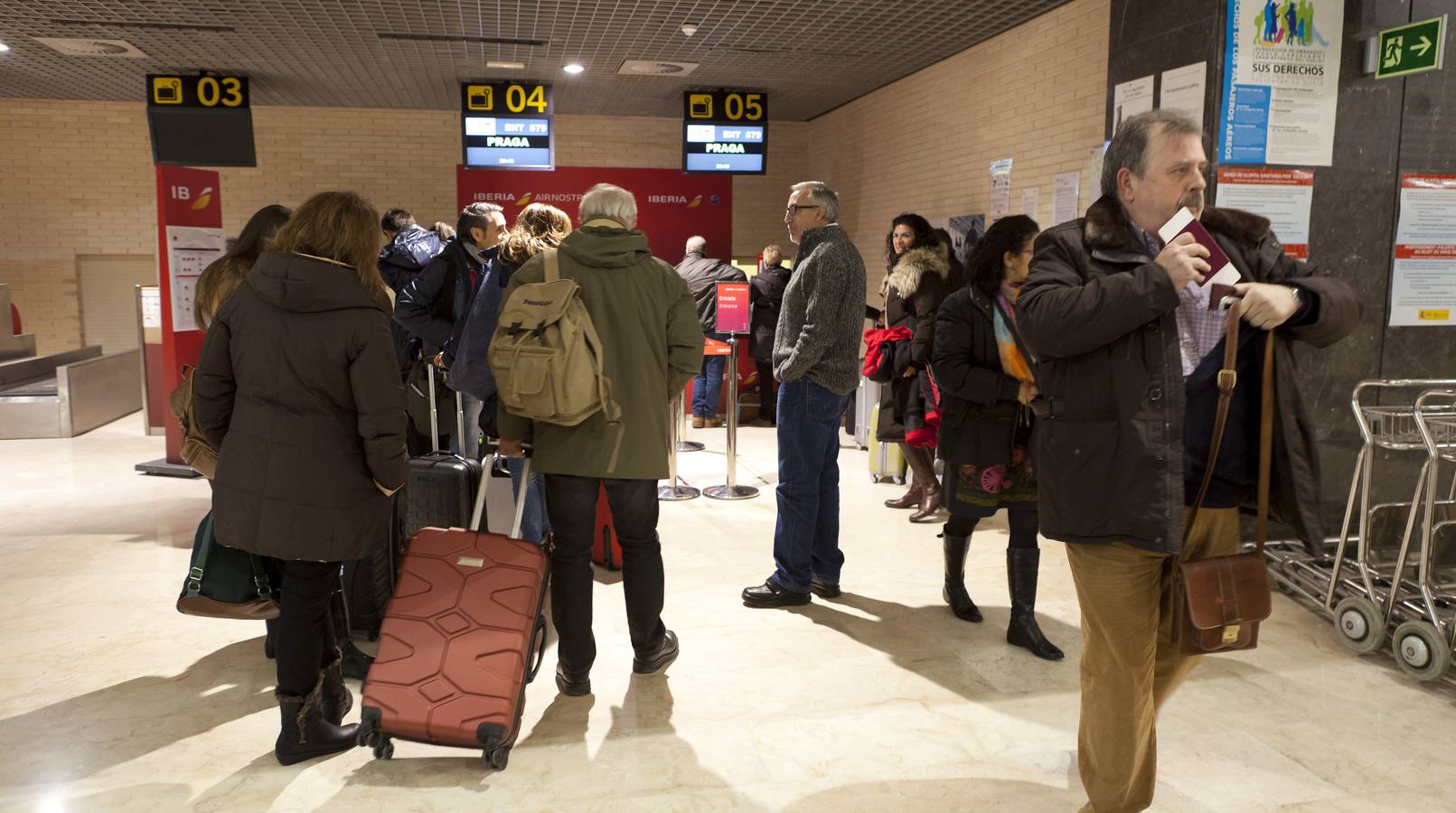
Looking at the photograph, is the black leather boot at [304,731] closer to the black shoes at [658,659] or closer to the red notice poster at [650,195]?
the black shoes at [658,659]

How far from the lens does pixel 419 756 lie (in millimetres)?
2916

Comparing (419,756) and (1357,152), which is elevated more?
(1357,152)

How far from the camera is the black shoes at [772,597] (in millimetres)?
4211

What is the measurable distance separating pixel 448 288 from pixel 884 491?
3321 mm

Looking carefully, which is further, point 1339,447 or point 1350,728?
point 1339,447

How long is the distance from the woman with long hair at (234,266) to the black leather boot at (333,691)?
113 cm

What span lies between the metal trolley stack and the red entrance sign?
11.2 ft

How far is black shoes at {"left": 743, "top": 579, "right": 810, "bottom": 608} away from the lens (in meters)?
4.21

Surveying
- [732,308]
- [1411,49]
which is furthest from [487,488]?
[1411,49]

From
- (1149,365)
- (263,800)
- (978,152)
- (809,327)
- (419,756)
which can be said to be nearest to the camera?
(1149,365)

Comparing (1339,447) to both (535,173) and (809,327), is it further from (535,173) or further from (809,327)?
(535,173)

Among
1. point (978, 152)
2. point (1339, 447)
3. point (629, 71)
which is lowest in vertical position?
point (1339, 447)

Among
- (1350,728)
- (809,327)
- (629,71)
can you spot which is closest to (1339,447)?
(1350,728)

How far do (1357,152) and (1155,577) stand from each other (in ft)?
11.5
